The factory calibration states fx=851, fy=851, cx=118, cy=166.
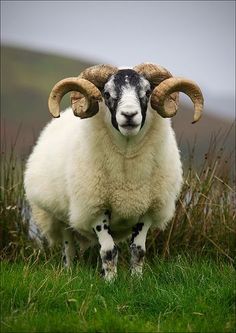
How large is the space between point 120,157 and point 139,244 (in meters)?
0.89

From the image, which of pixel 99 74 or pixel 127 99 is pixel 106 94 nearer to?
pixel 99 74

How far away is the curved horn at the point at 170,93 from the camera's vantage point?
315 inches

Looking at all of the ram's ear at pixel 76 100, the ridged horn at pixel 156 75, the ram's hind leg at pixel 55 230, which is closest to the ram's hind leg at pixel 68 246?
the ram's hind leg at pixel 55 230

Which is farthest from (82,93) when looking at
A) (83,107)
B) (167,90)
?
(167,90)

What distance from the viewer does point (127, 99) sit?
761cm

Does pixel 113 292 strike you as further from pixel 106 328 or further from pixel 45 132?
pixel 45 132

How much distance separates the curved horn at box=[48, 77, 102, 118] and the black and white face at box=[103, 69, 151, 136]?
115 mm

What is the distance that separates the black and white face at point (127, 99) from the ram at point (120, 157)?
0.4 inches

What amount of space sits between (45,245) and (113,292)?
3.47 meters

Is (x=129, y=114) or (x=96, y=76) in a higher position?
(x=96, y=76)

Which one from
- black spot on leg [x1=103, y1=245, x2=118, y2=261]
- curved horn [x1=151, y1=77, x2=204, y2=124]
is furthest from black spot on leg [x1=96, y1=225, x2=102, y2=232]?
curved horn [x1=151, y1=77, x2=204, y2=124]

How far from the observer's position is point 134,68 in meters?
8.21

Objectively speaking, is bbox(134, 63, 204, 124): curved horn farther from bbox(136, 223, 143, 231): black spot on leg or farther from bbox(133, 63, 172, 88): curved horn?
bbox(136, 223, 143, 231): black spot on leg

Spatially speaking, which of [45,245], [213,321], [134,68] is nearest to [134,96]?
[134,68]
